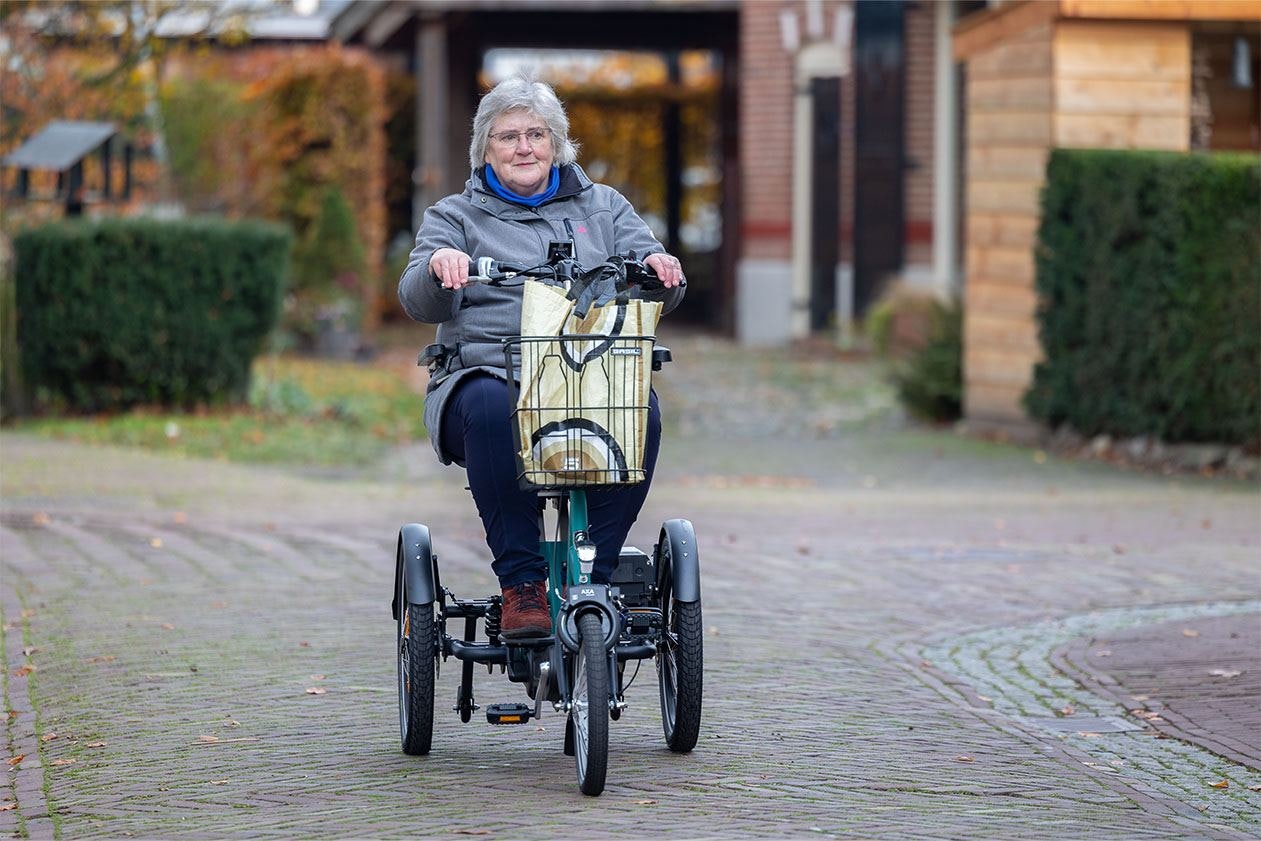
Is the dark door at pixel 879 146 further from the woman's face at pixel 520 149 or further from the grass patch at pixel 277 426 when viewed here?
the woman's face at pixel 520 149

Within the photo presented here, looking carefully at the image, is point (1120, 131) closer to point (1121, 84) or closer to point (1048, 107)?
point (1121, 84)

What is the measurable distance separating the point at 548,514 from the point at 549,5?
12.7 meters

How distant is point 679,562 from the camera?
5379 mm

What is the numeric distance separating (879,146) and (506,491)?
17.9m

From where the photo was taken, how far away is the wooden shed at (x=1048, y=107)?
13.9m

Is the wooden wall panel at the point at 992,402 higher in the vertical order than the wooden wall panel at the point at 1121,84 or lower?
lower

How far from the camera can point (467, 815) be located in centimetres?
489

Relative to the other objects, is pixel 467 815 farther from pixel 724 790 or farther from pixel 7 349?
pixel 7 349

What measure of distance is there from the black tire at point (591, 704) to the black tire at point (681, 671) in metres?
0.36

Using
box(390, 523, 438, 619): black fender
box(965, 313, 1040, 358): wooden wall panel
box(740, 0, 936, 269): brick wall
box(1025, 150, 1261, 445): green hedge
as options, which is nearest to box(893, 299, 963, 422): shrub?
box(965, 313, 1040, 358): wooden wall panel

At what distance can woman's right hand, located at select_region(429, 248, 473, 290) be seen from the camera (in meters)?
5.04

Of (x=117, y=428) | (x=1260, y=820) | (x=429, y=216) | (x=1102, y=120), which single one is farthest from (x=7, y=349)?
(x=1260, y=820)

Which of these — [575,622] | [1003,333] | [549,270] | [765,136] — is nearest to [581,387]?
[549,270]

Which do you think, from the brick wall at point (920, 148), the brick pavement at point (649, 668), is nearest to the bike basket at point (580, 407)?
the brick pavement at point (649, 668)
